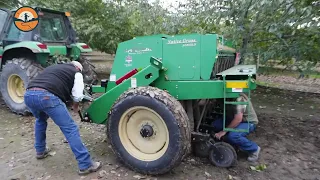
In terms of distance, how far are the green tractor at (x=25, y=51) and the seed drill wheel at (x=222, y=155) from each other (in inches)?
157

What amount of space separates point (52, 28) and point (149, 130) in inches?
176

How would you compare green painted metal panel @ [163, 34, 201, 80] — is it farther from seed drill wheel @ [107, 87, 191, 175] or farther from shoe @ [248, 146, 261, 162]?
shoe @ [248, 146, 261, 162]

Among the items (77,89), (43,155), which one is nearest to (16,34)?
(43,155)

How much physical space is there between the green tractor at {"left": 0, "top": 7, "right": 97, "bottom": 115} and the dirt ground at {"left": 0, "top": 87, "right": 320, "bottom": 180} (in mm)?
627

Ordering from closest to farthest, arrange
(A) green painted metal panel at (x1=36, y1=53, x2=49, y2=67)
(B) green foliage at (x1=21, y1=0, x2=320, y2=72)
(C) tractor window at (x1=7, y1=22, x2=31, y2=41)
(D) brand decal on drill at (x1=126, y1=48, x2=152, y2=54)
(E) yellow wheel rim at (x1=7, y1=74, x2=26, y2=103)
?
(D) brand decal on drill at (x1=126, y1=48, x2=152, y2=54) → (B) green foliage at (x1=21, y1=0, x2=320, y2=72) → (A) green painted metal panel at (x1=36, y1=53, x2=49, y2=67) → (C) tractor window at (x1=7, y1=22, x2=31, y2=41) → (E) yellow wheel rim at (x1=7, y1=74, x2=26, y2=103)

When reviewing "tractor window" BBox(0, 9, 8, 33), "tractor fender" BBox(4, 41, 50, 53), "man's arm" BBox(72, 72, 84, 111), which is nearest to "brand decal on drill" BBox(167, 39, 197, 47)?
"man's arm" BBox(72, 72, 84, 111)

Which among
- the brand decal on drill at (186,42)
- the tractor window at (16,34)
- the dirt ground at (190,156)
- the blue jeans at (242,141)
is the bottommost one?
the dirt ground at (190,156)

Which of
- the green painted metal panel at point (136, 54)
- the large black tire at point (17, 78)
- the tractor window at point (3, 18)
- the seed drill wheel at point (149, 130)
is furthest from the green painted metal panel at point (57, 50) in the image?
the seed drill wheel at point (149, 130)

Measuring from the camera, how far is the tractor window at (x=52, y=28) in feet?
21.6

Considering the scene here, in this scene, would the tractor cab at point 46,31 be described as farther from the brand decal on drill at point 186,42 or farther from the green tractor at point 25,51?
the brand decal on drill at point 186,42

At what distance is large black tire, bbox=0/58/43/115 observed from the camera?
6056 mm

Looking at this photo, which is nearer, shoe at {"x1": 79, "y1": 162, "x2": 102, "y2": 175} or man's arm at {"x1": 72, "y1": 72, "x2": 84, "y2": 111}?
shoe at {"x1": 79, "y1": 162, "x2": 102, "y2": 175}

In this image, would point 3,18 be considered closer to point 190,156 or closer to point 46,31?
point 46,31

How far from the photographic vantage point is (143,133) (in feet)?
11.8
